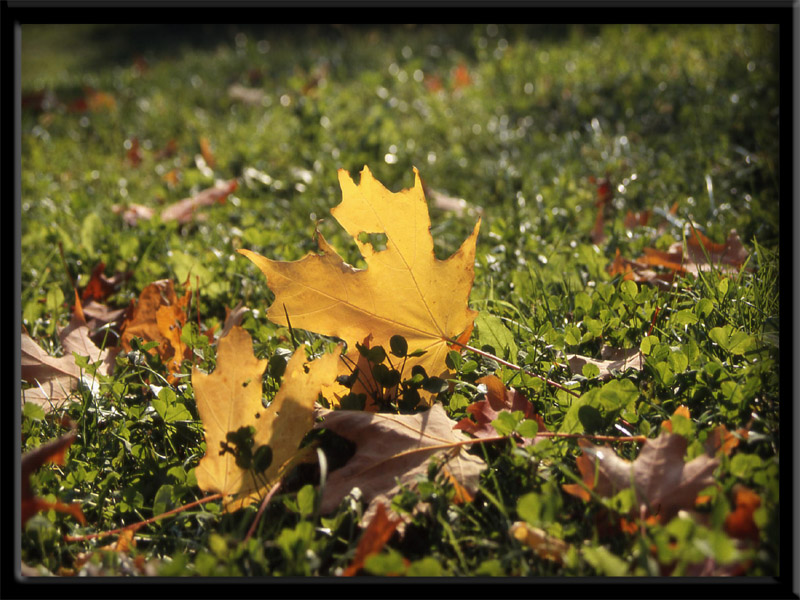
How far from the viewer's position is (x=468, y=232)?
2830mm

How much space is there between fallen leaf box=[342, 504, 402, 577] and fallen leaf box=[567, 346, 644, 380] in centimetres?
65

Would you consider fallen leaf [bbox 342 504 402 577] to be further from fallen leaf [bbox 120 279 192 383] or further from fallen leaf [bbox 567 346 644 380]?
fallen leaf [bbox 120 279 192 383]

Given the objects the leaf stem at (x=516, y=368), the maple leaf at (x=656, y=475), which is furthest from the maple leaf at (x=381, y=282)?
the maple leaf at (x=656, y=475)

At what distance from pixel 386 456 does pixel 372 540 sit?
0.19 m

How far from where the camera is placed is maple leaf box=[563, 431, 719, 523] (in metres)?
1.22

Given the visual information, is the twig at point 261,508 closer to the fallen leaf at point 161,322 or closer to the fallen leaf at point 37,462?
the fallen leaf at point 37,462


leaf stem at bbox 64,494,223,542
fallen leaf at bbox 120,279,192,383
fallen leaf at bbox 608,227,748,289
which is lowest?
leaf stem at bbox 64,494,223,542

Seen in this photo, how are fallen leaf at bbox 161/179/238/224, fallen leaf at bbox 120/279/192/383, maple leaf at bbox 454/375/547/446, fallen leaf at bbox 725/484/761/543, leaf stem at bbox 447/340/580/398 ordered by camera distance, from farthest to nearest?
fallen leaf at bbox 161/179/238/224, fallen leaf at bbox 120/279/192/383, leaf stem at bbox 447/340/580/398, maple leaf at bbox 454/375/547/446, fallen leaf at bbox 725/484/761/543

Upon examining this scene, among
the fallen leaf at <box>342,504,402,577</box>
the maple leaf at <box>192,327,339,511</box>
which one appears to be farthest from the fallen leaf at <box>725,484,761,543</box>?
the maple leaf at <box>192,327,339,511</box>

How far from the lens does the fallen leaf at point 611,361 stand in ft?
5.39

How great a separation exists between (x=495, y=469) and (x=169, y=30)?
9.00 meters

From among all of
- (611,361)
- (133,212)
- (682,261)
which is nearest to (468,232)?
(682,261)

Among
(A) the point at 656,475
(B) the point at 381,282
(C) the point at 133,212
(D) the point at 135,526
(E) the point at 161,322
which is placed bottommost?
(D) the point at 135,526

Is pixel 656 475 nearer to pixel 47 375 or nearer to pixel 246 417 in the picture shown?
pixel 246 417
